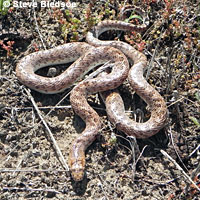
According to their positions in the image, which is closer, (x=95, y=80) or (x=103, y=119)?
(x=103, y=119)

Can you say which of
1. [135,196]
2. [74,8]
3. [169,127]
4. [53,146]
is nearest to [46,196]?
[53,146]

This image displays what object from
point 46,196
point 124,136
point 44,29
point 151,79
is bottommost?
point 46,196

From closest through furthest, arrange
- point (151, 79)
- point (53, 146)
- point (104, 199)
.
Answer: point (104, 199) < point (53, 146) < point (151, 79)

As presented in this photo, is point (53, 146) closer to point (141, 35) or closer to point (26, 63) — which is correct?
point (26, 63)

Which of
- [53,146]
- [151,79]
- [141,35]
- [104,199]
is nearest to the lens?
[104,199]

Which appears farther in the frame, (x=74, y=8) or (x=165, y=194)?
(x=74, y=8)

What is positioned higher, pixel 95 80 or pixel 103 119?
pixel 95 80
